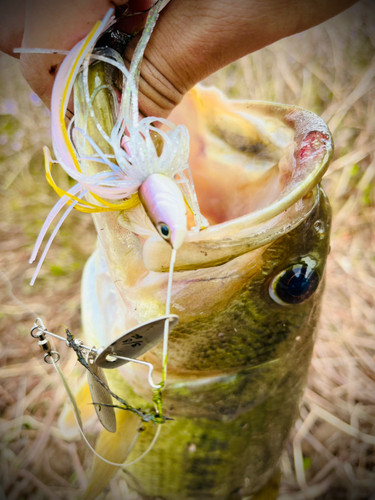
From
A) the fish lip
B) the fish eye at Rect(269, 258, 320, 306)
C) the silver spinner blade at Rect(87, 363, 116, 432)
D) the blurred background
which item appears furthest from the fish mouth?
the blurred background

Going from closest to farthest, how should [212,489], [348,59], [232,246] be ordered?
[232,246]
[212,489]
[348,59]

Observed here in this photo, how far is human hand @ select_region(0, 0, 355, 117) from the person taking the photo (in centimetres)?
55

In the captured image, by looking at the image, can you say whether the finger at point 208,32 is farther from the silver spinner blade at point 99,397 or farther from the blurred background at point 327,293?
the blurred background at point 327,293

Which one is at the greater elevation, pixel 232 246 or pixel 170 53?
pixel 170 53

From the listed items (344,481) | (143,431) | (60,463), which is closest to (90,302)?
(143,431)

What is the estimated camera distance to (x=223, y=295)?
0.68 metres

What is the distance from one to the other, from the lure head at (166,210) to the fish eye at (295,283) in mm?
300

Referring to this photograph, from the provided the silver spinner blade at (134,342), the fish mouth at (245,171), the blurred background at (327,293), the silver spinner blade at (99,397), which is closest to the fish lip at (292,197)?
the fish mouth at (245,171)

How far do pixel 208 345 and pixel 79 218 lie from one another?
5.34 feet

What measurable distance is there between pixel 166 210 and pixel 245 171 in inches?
19.9

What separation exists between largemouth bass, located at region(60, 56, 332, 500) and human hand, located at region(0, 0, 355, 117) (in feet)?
0.23

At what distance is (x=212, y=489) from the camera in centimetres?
105

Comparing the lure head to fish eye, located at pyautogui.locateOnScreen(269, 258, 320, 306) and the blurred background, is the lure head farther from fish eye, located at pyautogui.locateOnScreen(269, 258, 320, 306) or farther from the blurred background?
the blurred background

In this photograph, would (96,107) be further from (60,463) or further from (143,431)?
(60,463)
